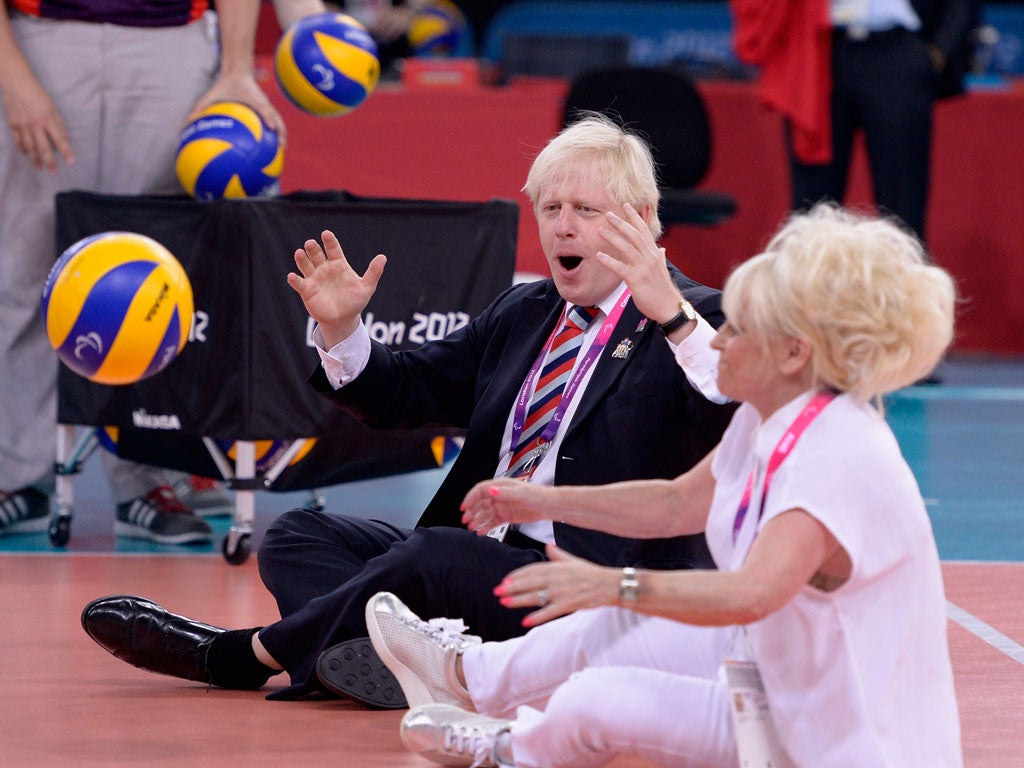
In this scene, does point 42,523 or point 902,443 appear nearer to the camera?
point 42,523

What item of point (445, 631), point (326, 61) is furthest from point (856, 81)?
point (445, 631)

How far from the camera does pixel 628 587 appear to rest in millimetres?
2223

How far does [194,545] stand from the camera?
4887 mm

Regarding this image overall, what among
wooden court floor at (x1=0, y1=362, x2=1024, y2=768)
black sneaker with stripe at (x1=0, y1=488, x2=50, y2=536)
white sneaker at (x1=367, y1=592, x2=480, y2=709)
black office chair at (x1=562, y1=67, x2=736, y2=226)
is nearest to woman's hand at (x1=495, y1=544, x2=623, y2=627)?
white sneaker at (x1=367, y1=592, x2=480, y2=709)

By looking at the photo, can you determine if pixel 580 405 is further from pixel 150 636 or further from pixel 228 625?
pixel 228 625

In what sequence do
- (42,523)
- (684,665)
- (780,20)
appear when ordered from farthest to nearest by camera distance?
1. (780,20)
2. (42,523)
3. (684,665)

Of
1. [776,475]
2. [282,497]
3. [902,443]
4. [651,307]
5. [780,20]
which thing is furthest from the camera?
[780,20]

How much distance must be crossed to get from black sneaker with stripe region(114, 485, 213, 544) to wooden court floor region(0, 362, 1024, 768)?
0.25ft

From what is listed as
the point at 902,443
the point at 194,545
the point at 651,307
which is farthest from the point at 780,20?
the point at 651,307

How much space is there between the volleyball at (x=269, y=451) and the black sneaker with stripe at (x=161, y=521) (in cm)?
31

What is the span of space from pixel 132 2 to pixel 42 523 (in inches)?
62.6

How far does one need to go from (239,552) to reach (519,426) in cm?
148

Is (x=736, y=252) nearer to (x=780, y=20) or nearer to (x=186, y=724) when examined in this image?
(x=780, y=20)

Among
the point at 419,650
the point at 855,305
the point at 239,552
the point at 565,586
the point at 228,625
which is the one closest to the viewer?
the point at 565,586
